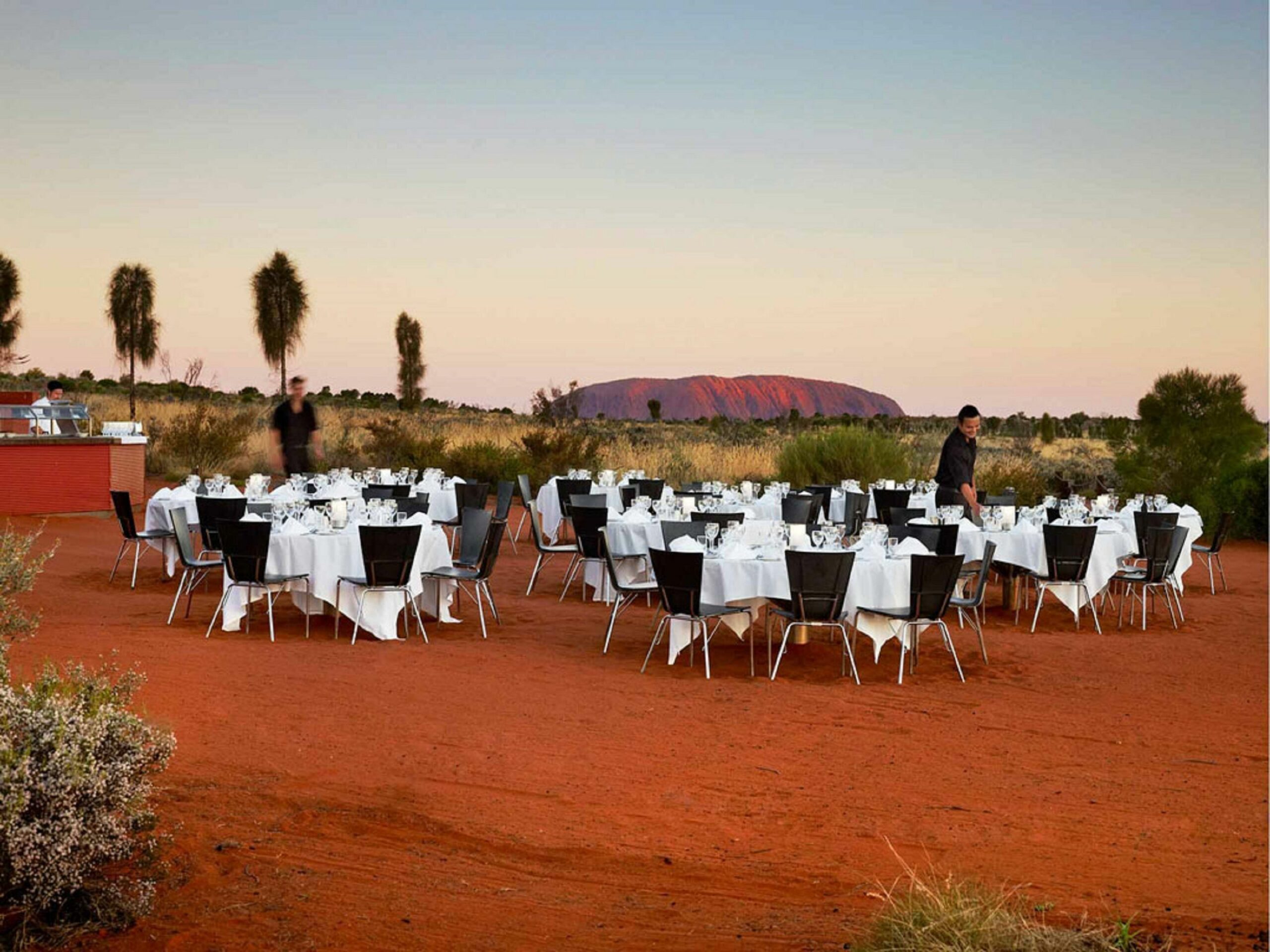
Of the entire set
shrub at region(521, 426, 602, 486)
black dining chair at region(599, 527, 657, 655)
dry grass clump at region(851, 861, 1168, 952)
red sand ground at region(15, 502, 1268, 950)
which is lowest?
red sand ground at region(15, 502, 1268, 950)

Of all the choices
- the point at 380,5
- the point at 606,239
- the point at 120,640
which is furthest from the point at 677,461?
the point at 120,640

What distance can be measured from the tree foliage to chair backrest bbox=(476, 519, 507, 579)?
13.4 metres

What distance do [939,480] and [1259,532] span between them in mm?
9694

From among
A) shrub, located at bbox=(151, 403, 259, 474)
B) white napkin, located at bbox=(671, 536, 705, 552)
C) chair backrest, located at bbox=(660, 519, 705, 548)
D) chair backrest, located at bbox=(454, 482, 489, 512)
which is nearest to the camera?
white napkin, located at bbox=(671, 536, 705, 552)

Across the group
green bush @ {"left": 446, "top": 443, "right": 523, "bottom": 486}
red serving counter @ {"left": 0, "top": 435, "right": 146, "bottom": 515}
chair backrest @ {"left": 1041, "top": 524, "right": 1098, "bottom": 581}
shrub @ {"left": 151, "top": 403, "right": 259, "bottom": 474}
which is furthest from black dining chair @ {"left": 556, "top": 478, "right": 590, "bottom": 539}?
shrub @ {"left": 151, "top": 403, "right": 259, "bottom": 474}

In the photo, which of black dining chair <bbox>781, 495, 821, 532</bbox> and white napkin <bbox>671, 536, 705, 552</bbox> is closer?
white napkin <bbox>671, 536, 705, 552</bbox>

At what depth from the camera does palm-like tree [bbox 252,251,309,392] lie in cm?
3045

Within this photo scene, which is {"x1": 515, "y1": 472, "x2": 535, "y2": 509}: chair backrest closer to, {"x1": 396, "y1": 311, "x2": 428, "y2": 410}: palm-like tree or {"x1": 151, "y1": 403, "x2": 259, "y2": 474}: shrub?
{"x1": 151, "y1": 403, "x2": 259, "y2": 474}: shrub

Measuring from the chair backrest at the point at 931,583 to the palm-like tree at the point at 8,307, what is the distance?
31908 millimetres

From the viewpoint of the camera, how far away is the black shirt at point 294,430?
1257 cm

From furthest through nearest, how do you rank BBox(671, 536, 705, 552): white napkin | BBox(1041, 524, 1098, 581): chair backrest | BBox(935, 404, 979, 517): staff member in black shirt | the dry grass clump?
1. BBox(935, 404, 979, 517): staff member in black shirt
2. BBox(1041, 524, 1098, 581): chair backrest
3. BBox(671, 536, 705, 552): white napkin
4. the dry grass clump

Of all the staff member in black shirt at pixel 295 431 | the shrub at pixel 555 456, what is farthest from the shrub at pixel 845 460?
the staff member in black shirt at pixel 295 431

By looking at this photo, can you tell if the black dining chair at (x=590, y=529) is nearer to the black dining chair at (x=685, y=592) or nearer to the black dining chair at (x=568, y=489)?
the black dining chair at (x=685, y=592)

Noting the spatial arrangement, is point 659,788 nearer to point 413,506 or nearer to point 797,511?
point 413,506
